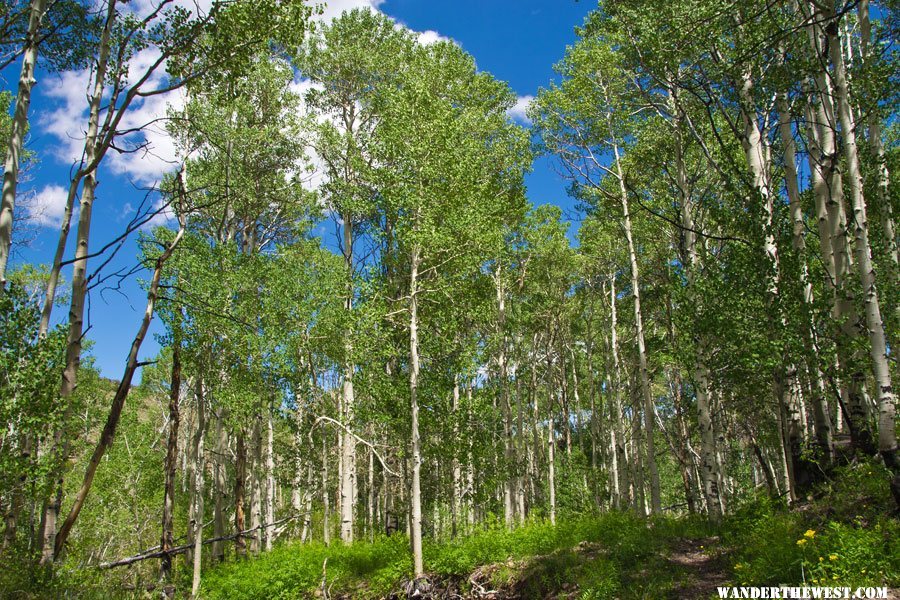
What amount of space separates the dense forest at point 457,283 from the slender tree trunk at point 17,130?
0.04m

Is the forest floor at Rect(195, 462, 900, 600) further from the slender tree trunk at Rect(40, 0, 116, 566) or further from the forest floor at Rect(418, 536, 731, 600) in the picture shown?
the slender tree trunk at Rect(40, 0, 116, 566)

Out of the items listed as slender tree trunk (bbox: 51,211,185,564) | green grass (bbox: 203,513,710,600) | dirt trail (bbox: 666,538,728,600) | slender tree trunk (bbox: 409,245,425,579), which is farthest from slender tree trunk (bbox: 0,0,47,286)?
dirt trail (bbox: 666,538,728,600)

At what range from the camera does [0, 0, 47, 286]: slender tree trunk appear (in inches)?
247

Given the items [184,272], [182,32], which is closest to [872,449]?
[182,32]

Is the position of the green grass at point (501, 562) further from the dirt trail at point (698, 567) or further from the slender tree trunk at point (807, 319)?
the slender tree trunk at point (807, 319)

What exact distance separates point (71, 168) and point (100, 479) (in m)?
22.8

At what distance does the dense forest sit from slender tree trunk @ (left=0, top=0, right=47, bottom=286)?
0.12 feet

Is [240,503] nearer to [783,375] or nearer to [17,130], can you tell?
[17,130]

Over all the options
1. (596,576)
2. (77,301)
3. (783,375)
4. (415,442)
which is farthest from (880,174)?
(77,301)

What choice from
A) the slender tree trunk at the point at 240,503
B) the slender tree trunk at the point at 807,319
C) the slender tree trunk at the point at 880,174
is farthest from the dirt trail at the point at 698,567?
the slender tree trunk at the point at 240,503

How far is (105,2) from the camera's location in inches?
313

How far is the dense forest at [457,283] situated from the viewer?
684cm

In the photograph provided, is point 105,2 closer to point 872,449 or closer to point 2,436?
point 2,436

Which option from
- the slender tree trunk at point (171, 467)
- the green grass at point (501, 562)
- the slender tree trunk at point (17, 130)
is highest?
the slender tree trunk at point (17, 130)
